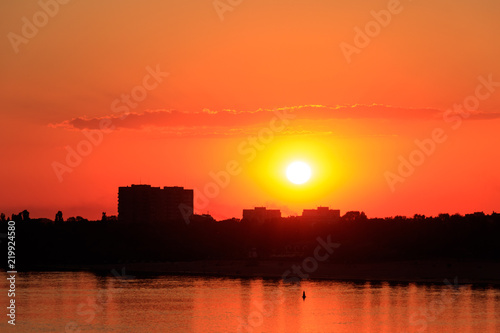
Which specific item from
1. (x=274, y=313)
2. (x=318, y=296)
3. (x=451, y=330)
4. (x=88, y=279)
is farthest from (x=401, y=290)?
(x=88, y=279)

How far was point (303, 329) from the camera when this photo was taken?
10919 centimetres

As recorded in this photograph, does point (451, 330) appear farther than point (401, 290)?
No

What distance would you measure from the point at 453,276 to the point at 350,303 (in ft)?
163

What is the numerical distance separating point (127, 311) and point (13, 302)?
22.0 meters

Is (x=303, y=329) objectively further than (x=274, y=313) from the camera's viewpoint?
No


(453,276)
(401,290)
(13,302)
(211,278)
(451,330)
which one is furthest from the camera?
(211,278)

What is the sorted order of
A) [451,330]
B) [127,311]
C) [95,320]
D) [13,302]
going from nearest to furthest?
1. [451,330]
2. [95,320]
3. [127,311]
4. [13,302]

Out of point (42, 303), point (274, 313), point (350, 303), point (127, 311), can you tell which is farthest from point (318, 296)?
point (42, 303)

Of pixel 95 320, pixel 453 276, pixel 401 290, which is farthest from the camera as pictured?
pixel 453 276

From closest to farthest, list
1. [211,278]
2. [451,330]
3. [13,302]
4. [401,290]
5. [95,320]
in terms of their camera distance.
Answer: [451,330]
[95,320]
[13,302]
[401,290]
[211,278]

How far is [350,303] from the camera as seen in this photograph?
134 m

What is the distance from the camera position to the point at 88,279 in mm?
193500

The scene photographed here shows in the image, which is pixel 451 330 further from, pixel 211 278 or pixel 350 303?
pixel 211 278

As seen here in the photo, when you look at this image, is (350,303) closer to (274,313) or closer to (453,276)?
(274,313)
